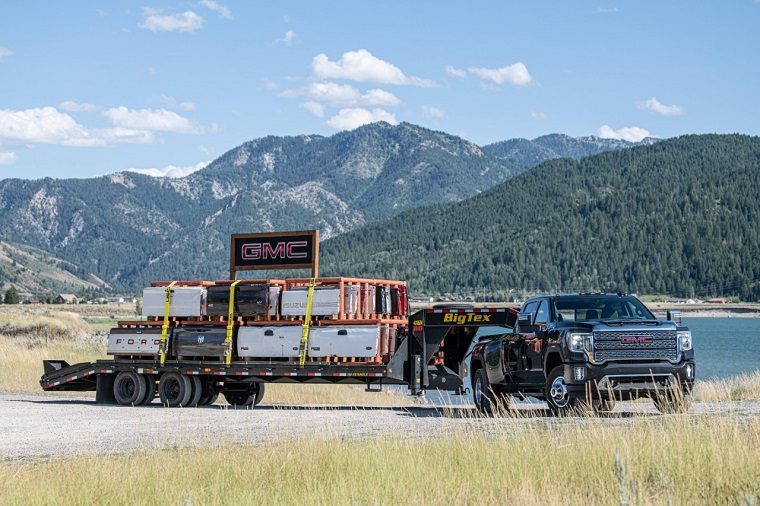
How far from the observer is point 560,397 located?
19688 millimetres

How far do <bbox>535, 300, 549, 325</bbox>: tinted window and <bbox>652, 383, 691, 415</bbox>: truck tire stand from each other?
2291 millimetres

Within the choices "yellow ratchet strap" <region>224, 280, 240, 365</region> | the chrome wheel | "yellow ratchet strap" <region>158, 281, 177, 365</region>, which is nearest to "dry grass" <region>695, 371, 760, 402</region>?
the chrome wheel

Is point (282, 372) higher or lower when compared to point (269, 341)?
lower

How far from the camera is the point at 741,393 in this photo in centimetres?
2506

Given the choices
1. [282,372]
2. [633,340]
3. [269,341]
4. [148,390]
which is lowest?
[148,390]

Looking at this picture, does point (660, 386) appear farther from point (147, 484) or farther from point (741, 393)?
point (147, 484)

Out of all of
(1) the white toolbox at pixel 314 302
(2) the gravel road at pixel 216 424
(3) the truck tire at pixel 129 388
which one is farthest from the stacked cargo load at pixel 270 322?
(2) the gravel road at pixel 216 424

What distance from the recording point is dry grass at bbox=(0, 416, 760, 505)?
35.3 ft

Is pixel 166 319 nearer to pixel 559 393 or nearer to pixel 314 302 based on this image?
pixel 314 302

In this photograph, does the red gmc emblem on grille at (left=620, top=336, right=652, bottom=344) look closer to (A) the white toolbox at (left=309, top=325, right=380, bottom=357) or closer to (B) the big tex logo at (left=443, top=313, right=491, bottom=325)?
(B) the big tex logo at (left=443, top=313, right=491, bottom=325)

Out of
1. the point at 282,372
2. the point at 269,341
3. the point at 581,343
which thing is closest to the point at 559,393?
the point at 581,343

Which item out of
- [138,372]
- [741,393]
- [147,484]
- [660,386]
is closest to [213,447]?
[147,484]

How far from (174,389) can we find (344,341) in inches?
178

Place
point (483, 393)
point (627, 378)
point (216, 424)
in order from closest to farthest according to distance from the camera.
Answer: point (627, 378) → point (216, 424) → point (483, 393)
